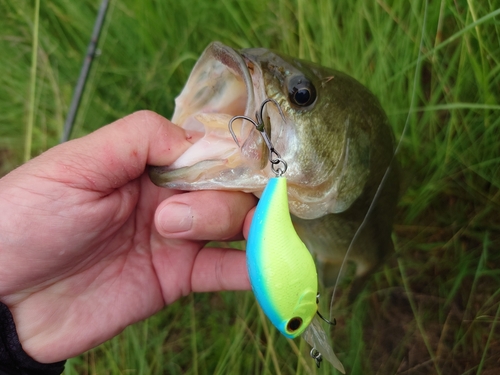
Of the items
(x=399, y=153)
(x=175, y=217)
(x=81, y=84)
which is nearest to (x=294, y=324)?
(x=175, y=217)

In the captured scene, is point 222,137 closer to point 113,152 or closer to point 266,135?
point 266,135

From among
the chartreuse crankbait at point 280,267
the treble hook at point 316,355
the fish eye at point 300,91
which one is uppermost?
the fish eye at point 300,91

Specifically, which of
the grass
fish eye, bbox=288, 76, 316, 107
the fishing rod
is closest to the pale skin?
fish eye, bbox=288, 76, 316, 107

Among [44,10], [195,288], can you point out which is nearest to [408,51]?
[195,288]

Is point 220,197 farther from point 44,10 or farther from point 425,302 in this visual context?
point 44,10

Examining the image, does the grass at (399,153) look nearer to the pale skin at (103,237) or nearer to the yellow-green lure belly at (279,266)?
the pale skin at (103,237)

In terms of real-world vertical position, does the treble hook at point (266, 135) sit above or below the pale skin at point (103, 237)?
above

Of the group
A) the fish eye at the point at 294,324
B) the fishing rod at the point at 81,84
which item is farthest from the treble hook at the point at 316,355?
the fishing rod at the point at 81,84
